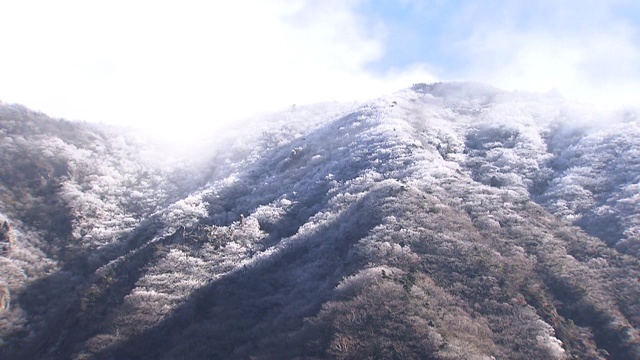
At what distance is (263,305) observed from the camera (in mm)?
47000

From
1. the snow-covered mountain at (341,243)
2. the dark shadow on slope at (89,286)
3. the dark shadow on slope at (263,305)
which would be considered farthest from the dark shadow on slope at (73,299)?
the dark shadow on slope at (263,305)

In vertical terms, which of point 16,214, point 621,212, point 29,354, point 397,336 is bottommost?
point 29,354

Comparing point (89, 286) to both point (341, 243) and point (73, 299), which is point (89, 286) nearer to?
point (73, 299)

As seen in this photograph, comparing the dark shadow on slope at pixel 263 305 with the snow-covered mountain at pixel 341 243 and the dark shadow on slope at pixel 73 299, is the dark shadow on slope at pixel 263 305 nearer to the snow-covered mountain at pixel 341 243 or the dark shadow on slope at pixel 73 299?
→ the snow-covered mountain at pixel 341 243

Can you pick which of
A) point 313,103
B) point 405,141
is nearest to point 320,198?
point 405,141

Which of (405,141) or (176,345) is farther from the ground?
(405,141)

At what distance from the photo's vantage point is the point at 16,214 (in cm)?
6900

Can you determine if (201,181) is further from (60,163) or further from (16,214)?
(16,214)

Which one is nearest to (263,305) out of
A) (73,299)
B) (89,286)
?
(89,286)

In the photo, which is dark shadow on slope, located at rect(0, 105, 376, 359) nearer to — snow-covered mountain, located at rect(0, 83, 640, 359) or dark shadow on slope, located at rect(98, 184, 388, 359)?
snow-covered mountain, located at rect(0, 83, 640, 359)

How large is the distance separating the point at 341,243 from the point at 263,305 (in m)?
10.5

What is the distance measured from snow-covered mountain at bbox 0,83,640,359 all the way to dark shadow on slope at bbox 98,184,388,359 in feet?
0.67

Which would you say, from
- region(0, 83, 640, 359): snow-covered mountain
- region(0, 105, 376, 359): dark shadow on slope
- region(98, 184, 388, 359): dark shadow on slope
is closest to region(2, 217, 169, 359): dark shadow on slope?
region(0, 105, 376, 359): dark shadow on slope

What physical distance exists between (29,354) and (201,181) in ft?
164
